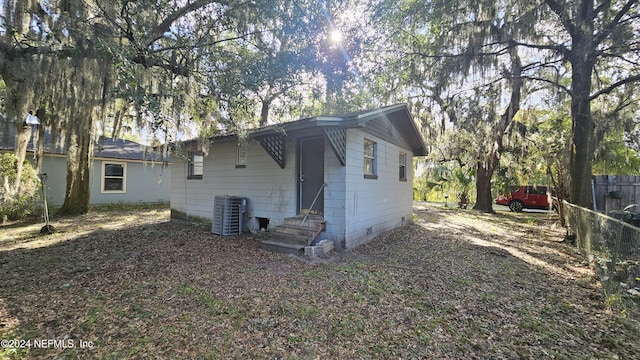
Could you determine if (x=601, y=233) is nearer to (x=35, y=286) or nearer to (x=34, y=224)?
(x=35, y=286)

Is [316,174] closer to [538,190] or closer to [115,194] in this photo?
[115,194]

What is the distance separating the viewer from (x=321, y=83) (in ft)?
34.9

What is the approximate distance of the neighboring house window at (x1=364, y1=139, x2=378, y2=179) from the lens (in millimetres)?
6816

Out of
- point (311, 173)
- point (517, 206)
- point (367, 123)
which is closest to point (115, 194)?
point (311, 173)

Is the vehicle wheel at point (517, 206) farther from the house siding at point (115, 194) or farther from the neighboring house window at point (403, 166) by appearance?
the house siding at point (115, 194)

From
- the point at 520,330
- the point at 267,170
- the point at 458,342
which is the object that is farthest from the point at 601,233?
the point at 267,170

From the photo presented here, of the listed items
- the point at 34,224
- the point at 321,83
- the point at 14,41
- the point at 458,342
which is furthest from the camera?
the point at 321,83

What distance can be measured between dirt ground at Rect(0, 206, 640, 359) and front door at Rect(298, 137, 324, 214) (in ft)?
4.70

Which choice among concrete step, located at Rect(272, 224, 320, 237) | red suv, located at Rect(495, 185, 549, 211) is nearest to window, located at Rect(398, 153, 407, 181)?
concrete step, located at Rect(272, 224, 320, 237)

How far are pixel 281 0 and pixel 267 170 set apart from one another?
12.4 ft

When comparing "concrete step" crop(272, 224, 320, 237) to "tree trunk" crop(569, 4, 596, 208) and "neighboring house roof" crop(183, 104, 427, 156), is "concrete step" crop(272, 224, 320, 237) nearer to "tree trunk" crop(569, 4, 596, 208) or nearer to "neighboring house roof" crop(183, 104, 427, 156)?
"neighboring house roof" crop(183, 104, 427, 156)

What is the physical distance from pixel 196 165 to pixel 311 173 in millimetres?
4560

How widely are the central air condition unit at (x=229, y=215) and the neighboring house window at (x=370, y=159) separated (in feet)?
11.0

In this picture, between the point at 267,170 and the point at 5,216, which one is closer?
the point at 267,170
